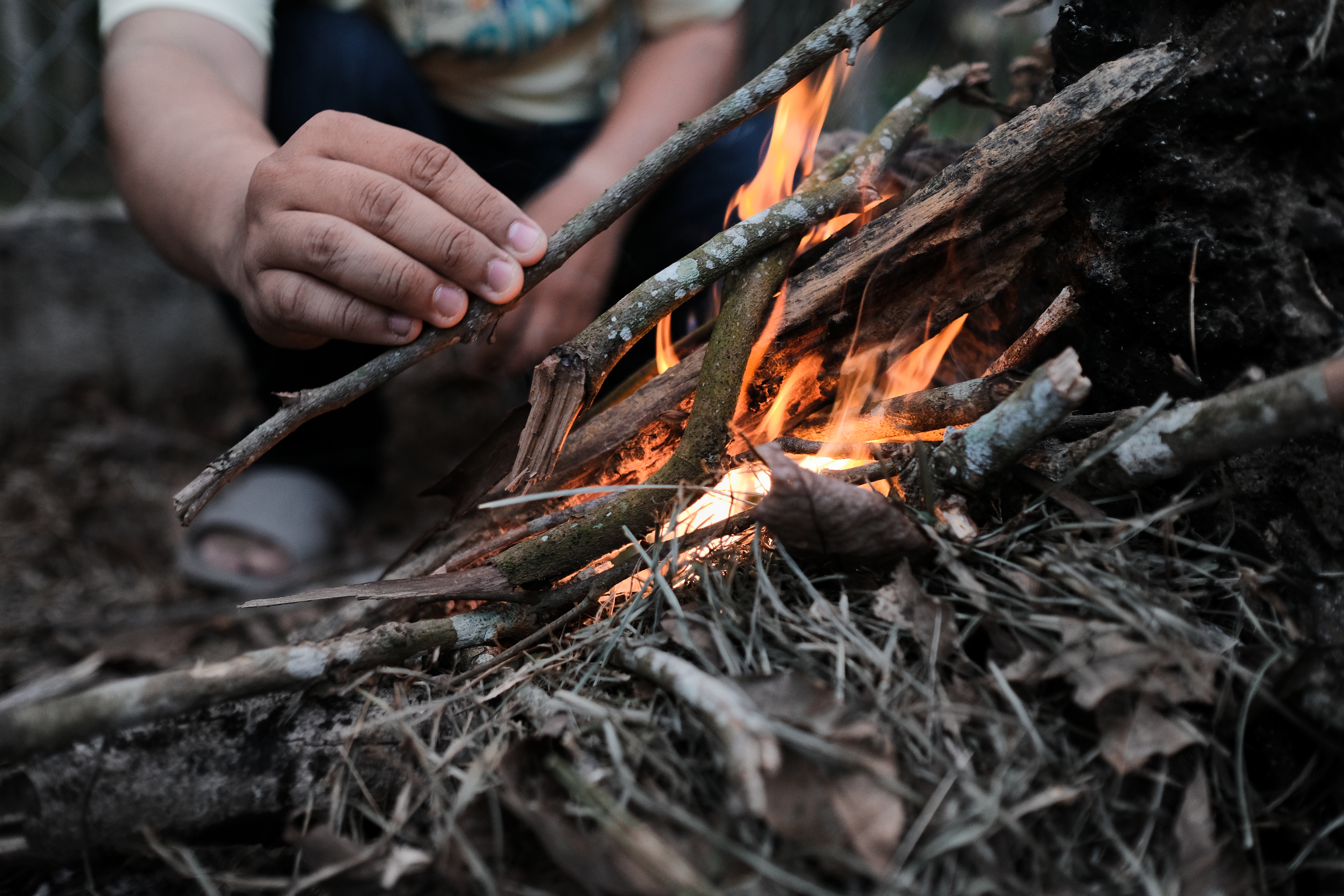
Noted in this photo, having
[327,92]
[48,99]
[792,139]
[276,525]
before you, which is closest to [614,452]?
[792,139]

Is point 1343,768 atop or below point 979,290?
below

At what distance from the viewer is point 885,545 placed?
3.50ft

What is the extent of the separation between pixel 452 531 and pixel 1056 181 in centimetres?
127

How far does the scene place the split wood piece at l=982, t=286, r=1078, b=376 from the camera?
1325mm

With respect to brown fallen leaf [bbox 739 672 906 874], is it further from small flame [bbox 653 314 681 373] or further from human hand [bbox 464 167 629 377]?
human hand [bbox 464 167 629 377]

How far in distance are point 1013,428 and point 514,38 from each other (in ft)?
6.46

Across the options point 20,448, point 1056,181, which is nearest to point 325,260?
point 1056,181

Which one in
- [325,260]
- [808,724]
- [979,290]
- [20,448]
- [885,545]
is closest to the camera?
[808,724]

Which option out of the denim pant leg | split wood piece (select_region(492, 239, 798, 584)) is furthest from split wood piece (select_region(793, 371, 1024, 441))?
the denim pant leg

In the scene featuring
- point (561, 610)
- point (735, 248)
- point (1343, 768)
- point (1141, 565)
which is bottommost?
point (1343, 768)

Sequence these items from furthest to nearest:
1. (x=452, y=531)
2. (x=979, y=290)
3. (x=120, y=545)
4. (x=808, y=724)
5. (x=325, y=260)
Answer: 1. (x=120, y=545)
2. (x=452, y=531)
3. (x=979, y=290)
4. (x=325, y=260)
5. (x=808, y=724)

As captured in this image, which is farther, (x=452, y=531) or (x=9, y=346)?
(x=9, y=346)

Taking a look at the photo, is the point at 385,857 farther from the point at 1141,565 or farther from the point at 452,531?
the point at 1141,565

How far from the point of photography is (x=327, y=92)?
2.12m
